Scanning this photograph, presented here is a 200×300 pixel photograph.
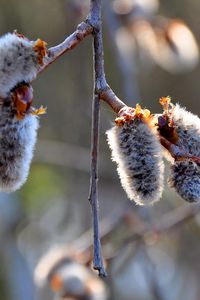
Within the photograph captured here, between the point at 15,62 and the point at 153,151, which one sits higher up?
the point at 15,62

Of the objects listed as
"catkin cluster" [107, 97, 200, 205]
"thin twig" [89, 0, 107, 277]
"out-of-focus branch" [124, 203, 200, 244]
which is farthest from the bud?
"out-of-focus branch" [124, 203, 200, 244]

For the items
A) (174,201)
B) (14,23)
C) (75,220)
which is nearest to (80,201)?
(75,220)

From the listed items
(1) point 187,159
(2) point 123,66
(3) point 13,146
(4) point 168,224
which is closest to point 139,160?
(1) point 187,159

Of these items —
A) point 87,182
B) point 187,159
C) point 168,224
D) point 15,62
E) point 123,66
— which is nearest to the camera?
point 15,62

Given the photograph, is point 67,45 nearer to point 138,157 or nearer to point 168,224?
point 138,157

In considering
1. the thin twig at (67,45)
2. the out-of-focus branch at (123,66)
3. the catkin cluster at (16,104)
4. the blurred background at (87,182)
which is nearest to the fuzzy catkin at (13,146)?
the catkin cluster at (16,104)
